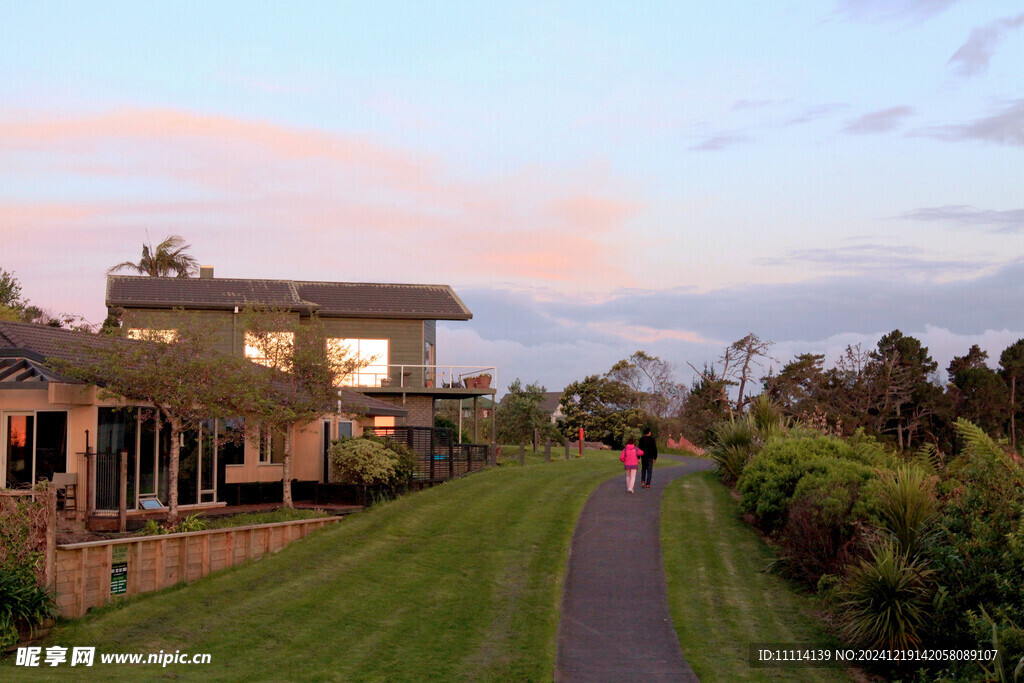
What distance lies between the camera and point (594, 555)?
59.1 feet

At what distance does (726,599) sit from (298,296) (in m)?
26.9

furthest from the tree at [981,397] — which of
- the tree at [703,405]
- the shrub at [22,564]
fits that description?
the shrub at [22,564]

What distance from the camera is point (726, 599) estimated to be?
49.3 feet

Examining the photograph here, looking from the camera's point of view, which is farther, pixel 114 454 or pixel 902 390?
pixel 902 390

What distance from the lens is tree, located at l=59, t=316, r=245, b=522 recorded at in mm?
18547

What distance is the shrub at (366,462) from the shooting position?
23547 millimetres

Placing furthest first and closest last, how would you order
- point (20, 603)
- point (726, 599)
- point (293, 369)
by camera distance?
1. point (293, 369)
2. point (726, 599)
3. point (20, 603)

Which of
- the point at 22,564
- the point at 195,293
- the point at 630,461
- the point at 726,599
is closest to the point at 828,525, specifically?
the point at 726,599

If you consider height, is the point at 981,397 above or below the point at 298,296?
below

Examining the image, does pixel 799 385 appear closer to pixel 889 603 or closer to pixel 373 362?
pixel 373 362

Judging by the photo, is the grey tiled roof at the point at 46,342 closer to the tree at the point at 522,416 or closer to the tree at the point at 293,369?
the tree at the point at 293,369

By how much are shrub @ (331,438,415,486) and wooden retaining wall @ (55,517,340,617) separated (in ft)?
12.3

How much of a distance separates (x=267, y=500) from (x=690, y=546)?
11656 millimetres

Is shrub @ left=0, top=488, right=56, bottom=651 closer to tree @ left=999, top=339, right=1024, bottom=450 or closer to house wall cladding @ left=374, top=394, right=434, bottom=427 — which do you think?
house wall cladding @ left=374, top=394, right=434, bottom=427
